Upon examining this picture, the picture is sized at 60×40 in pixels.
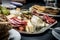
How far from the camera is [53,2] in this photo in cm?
224

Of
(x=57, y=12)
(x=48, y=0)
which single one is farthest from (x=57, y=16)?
(x=48, y=0)

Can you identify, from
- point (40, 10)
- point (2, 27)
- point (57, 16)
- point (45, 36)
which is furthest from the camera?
point (40, 10)

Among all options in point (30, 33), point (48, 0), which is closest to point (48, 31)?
point (30, 33)

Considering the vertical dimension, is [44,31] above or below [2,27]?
below

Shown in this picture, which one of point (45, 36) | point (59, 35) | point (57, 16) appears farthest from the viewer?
point (57, 16)

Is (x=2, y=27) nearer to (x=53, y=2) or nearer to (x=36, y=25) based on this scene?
(x=36, y=25)

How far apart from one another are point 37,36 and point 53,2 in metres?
1.30

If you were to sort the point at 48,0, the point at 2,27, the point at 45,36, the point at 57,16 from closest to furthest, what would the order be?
the point at 2,27 < the point at 45,36 < the point at 57,16 < the point at 48,0

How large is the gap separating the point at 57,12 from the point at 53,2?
71 centimetres

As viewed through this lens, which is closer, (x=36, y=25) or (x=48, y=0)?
(x=36, y=25)

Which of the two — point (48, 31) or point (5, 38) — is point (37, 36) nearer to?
point (48, 31)

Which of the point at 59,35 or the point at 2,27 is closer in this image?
the point at 2,27

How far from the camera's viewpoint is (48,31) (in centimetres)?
113

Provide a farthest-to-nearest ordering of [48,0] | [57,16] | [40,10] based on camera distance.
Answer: [48,0] < [40,10] < [57,16]
